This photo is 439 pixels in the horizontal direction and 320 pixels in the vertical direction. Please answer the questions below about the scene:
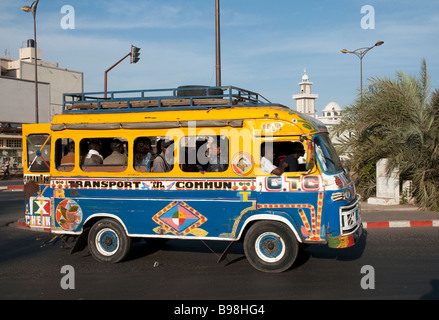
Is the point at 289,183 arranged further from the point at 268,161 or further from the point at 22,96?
the point at 22,96

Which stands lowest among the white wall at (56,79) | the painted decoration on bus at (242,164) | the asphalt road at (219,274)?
the asphalt road at (219,274)

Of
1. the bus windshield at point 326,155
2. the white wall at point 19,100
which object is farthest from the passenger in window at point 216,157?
the white wall at point 19,100

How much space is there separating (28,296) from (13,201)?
46.5 ft

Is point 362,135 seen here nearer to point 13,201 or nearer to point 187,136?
point 187,136

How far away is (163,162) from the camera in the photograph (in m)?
8.06

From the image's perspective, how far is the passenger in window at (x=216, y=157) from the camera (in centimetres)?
764

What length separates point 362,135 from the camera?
52.5ft

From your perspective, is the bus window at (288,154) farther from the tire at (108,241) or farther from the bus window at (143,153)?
the tire at (108,241)

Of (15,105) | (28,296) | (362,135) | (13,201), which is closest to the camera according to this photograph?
(28,296)

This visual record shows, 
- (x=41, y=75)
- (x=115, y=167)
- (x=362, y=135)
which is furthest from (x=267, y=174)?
(x=41, y=75)

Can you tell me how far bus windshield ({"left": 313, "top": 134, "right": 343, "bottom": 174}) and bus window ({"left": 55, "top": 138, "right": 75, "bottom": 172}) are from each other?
174 inches

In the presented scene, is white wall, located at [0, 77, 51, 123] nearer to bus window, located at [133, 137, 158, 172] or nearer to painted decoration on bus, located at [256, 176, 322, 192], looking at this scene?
bus window, located at [133, 137, 158, 172]

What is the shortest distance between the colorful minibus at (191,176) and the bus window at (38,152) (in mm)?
19

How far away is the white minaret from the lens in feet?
322
